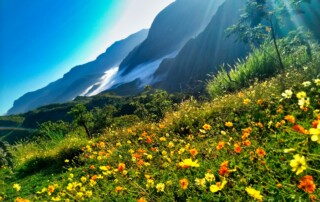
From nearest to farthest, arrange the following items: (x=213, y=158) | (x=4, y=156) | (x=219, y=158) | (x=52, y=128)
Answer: (x=219, y=158), (x=213, y=158), (x=4, y=156), (x=52, y=128)

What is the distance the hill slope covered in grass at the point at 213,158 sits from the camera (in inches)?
124

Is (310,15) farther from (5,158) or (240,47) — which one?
(240,47)

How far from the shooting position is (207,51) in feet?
320

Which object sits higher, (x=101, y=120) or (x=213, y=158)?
(x=213, y=158)

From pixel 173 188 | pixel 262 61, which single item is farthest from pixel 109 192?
pixel 262 61

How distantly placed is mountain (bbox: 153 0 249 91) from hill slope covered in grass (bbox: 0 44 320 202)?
81.4 meters

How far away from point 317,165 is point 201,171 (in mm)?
1503

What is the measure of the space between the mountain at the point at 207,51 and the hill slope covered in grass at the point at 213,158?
3204 inches

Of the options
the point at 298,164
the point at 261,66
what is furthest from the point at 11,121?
the point at 298,164

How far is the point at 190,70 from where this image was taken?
330ft

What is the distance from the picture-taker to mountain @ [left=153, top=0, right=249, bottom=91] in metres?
91.9

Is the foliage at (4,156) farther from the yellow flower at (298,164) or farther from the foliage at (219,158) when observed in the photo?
the yellow flower at (298,164)

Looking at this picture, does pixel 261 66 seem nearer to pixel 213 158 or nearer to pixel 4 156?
pixel 213 158

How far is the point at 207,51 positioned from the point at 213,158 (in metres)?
94.9
